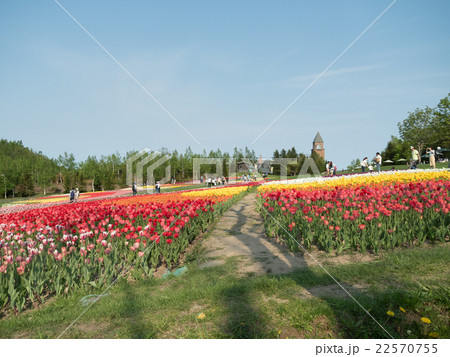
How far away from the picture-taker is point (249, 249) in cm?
702

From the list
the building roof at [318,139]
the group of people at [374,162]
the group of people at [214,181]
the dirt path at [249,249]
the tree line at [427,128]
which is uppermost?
the building roof at [318,139]

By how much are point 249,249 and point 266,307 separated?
128 inches

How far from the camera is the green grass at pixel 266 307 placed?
325cm

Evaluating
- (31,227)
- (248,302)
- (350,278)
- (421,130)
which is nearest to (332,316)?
(248,302)

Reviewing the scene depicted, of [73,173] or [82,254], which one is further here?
[73,173]

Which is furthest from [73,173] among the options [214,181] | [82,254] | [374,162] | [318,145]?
[318,145]

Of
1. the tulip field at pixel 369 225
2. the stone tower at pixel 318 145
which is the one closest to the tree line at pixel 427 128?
the tulip field at pixel 369 225

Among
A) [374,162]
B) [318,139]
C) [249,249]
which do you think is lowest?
[249,249]

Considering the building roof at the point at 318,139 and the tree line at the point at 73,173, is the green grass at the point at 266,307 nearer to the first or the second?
the tree line at the point at 73,173

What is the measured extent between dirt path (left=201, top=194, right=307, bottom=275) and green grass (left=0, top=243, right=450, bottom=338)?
1.73 feet

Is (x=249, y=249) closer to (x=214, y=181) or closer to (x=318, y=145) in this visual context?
(x=214, y=181)

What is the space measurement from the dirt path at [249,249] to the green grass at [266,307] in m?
0.53
